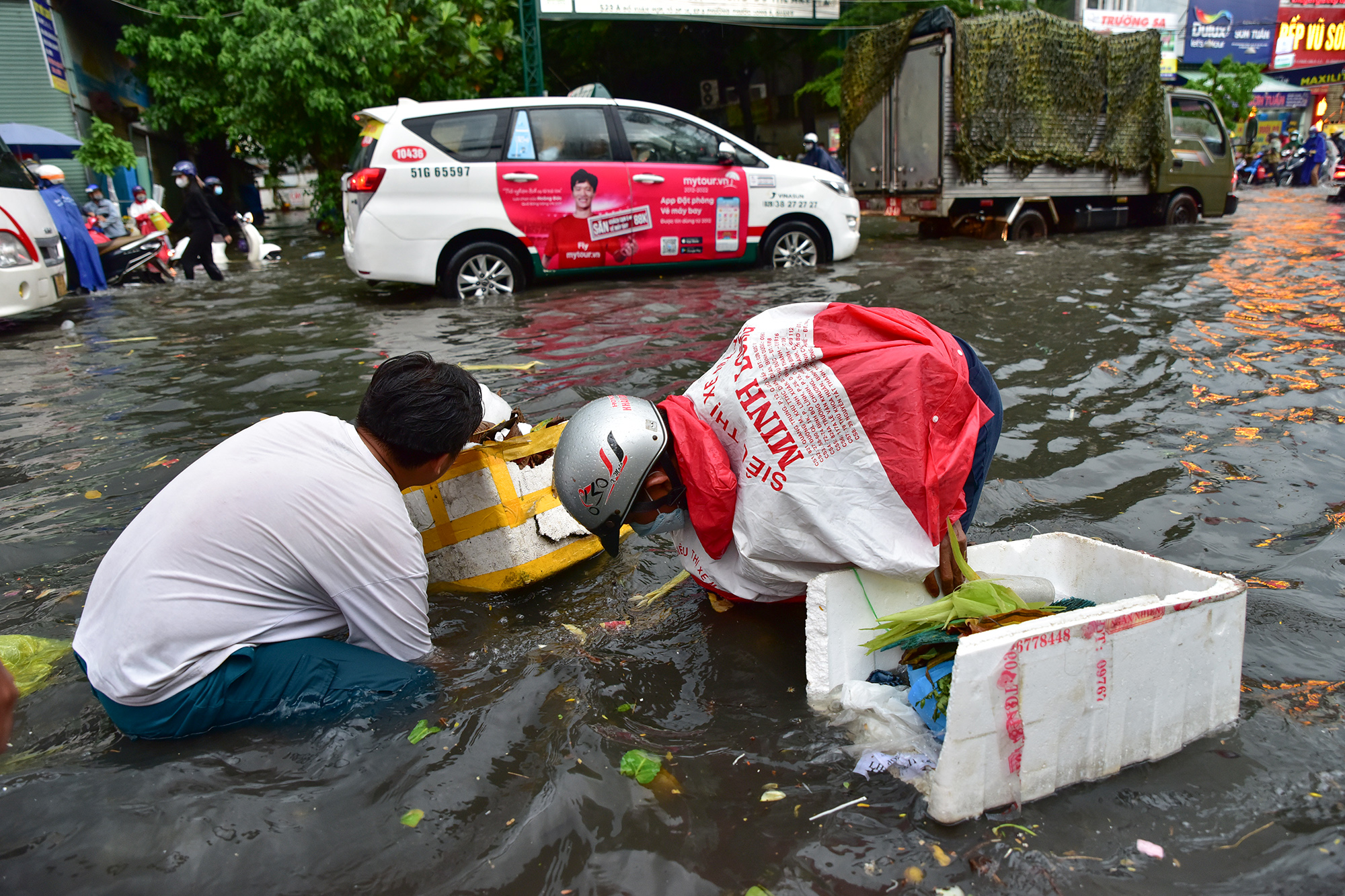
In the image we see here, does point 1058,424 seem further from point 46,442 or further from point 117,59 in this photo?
point 117,59

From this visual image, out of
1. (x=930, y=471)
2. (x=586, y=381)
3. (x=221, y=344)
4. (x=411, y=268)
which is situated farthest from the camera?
(x=411, y=268)

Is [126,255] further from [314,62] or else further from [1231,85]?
[1231,85]

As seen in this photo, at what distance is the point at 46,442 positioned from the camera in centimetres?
492

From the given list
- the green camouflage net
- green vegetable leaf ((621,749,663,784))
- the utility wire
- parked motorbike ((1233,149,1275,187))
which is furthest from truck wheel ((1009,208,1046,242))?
parked motorbike ((1233,149,1275,187))

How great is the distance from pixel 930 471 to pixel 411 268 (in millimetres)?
6783

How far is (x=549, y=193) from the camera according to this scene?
8.40 m

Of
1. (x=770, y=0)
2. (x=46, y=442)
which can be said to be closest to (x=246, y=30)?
(x=770, y=0)

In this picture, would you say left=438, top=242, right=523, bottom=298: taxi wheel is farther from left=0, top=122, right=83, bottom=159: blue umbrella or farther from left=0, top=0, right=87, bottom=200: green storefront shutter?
left=0, top=0, right=87, bottom=200: green storefront shutter

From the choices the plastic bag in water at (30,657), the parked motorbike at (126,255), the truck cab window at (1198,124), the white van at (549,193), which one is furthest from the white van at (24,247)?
the truck cab window at (1198,124)

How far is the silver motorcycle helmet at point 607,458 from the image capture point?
8.21 feet

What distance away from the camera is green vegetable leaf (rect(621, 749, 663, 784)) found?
215 cm

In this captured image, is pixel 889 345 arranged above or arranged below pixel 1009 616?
above

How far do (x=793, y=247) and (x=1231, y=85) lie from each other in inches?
961

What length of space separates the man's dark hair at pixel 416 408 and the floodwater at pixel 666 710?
0.49m
